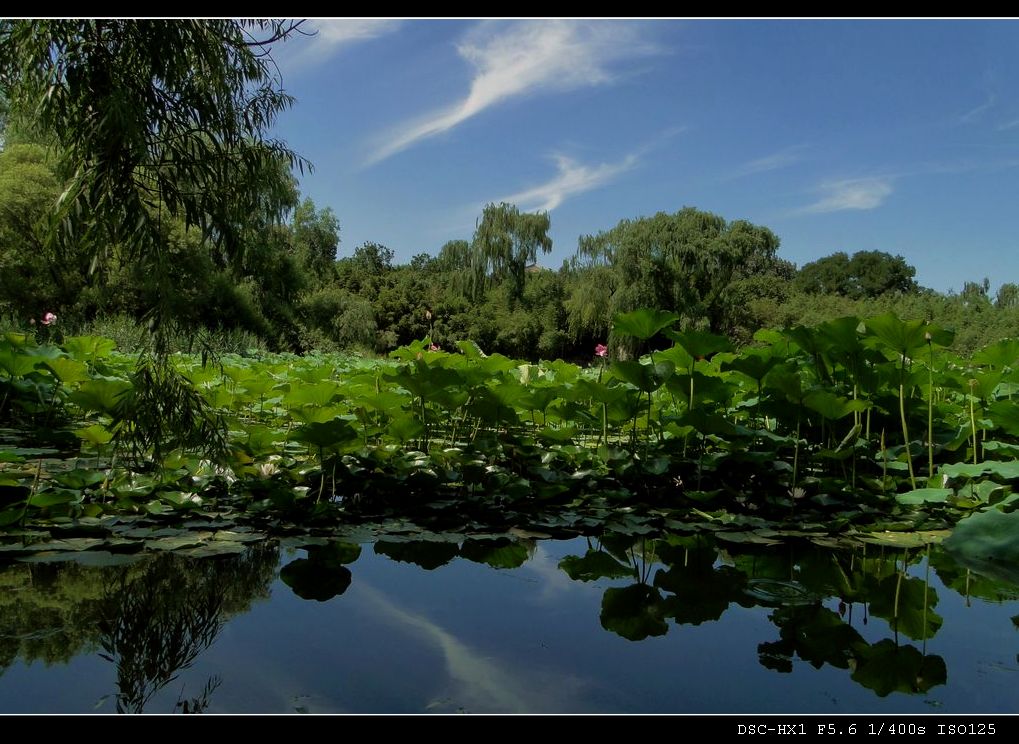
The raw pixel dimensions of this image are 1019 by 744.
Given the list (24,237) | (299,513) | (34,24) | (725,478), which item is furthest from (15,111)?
(24,237)

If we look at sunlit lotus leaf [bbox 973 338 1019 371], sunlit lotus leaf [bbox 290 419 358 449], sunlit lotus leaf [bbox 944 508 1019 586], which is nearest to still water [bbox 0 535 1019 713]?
sunlit lotus leaf [bbox 944 508 1019 586]

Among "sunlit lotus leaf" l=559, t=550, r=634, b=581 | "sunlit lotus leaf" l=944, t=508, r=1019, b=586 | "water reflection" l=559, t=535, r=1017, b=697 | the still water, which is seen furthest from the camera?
"sunlit lotus leaf" l=944, t=508, r=1019, b=586

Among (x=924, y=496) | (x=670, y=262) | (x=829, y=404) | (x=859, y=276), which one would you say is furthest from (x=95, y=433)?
(x=859, y=276)

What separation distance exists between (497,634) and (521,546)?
69 centimetres

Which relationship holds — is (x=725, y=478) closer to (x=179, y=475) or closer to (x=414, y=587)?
(x=414, y=587)

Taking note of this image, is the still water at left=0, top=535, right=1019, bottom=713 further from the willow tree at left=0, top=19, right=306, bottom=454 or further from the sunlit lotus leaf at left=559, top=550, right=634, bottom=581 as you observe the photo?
the willow tree at left=0, top=19, right=306, bottom=454

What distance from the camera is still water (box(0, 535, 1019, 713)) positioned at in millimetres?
1053

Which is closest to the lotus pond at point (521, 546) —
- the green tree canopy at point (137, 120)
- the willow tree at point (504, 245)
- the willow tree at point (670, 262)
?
the green tree canopy at point (137, 120)

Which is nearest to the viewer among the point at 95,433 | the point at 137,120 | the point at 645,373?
the point at 137,120

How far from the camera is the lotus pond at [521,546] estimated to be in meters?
1.11

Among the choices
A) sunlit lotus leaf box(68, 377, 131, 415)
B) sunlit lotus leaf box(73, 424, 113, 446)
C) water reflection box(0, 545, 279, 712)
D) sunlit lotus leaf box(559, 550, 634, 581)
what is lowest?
sunlit lotus leaf box(559, 550, 634, 581)

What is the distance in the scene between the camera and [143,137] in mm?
1812

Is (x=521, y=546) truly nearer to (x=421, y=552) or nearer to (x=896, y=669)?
(x=421, y=552)

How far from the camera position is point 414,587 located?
5.23ft
